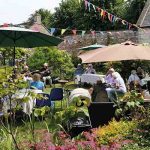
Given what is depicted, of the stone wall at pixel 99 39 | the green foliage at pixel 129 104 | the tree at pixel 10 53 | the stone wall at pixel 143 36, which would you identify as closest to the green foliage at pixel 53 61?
the tree at pixel 10 53

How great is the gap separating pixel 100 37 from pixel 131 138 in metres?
31.3

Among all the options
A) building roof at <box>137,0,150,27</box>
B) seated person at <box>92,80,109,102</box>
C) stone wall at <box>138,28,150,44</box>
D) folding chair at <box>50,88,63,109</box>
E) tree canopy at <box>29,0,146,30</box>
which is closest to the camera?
folding chair at <box>50,88,63,109</box>

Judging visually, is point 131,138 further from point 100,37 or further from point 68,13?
point 68,13

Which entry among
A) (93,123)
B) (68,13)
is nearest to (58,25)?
(68,13)

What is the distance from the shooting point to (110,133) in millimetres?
6625

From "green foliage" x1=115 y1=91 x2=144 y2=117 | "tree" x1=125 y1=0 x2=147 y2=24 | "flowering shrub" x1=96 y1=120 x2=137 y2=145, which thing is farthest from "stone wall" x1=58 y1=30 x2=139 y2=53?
"flowering shrub" x1=96 y1=120 x2=137 y2=145

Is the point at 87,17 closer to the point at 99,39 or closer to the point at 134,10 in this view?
the point at 134,10

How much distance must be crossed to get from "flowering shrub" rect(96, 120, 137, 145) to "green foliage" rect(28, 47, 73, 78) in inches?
727

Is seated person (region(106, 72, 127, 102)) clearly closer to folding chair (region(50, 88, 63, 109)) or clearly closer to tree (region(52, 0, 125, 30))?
→ folding chair (region(50, 88, 63, 109))

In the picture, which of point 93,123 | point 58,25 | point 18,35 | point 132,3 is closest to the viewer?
point 93,123

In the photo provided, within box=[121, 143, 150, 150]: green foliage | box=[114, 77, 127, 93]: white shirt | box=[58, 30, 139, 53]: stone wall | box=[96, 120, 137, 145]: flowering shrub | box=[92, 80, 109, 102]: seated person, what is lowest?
box=[121, 143, 150, 150]: green foliage

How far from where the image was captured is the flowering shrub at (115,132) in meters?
6.27

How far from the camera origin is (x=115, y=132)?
6707 millimetres

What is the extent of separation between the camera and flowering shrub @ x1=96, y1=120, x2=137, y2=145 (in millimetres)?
6273
